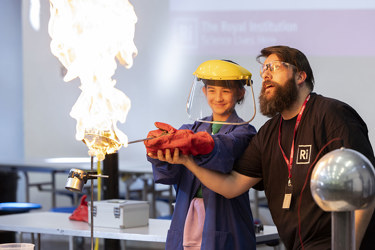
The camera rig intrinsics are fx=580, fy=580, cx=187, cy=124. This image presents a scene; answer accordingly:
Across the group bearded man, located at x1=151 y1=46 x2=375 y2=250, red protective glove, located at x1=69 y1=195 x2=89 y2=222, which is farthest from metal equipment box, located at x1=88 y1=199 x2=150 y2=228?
bearded man, located at x1=151 y1=46 x2=375 y2=250

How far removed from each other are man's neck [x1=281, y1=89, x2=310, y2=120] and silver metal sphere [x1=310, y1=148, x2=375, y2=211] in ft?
2.97

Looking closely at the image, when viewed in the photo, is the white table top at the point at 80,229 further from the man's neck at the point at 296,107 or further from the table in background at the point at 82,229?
the man's neck at the point at 296,107

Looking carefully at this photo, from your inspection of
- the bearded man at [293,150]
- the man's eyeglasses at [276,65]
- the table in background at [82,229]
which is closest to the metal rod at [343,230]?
the bearded man at [293,150]

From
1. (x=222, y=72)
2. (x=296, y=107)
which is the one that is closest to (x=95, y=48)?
(x=222, y=72)

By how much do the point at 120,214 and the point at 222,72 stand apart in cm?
136

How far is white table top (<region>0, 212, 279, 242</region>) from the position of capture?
3.21 meters

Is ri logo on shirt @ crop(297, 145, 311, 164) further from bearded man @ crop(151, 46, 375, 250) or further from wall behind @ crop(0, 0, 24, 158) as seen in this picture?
wall behind @ crop(0, 0, 24, 158)

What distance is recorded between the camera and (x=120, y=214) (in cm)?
341

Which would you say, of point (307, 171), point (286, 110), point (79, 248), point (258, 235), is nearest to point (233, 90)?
point (286, 110)

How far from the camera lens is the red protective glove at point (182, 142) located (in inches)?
85.0

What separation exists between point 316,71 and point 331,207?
4153 mm

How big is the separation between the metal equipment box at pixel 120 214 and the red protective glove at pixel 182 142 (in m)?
1.30

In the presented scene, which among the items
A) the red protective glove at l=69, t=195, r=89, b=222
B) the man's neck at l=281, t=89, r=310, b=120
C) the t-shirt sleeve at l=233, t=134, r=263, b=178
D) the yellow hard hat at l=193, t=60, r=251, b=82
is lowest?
the red protective glove at l=69, t=195, r=89, b=222

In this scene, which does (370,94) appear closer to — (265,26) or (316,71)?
(316,71)
